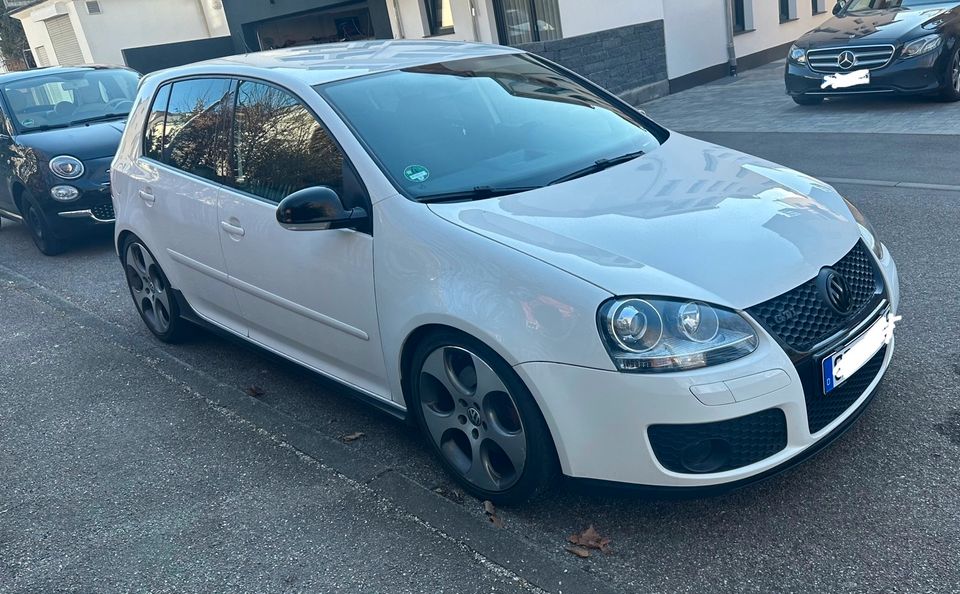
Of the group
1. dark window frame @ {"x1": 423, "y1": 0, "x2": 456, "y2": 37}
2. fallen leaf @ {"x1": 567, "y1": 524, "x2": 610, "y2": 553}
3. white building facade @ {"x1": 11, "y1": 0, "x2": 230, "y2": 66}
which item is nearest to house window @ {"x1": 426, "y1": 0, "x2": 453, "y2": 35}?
dark window frame @ {"x1": 423, "y1": 0, "x2": 456, "y2": 37}

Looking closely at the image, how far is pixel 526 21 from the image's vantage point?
47.5ft

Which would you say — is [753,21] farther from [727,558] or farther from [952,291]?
[727,558]

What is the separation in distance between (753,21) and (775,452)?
52.2ft

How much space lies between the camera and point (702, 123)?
11719 millimetres

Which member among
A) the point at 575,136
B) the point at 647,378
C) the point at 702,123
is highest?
the point at 575,136

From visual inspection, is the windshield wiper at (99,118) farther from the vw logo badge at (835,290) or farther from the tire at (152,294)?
the vw logo badge at (835,290)

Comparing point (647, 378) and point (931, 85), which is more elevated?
point (647, 378)

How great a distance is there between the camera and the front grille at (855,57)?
33.4 feet

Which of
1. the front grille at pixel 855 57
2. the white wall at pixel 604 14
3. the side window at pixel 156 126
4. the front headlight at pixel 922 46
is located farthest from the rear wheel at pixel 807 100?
the side window at pixel 156 126

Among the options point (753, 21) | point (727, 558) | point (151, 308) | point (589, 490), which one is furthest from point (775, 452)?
point (753, 21)

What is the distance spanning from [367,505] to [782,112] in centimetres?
976

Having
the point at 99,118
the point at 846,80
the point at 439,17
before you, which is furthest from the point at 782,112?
the point at 99,118

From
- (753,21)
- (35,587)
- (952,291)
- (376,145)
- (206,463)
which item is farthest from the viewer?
(753,21)

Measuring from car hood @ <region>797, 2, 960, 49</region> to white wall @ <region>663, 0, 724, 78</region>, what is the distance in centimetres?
409
